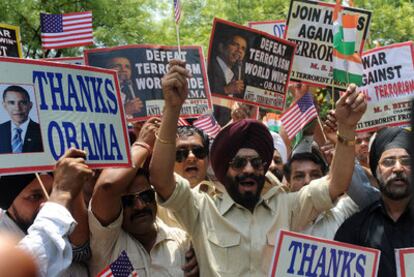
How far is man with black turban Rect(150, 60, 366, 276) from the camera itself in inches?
179

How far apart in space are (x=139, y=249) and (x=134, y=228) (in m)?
0.12

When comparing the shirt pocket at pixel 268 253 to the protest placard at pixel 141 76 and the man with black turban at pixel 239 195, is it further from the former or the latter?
the protest placard at pixel 141 76

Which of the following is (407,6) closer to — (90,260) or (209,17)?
(209,17)

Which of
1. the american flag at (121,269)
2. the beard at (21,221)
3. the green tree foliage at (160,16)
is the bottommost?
the american flag at (121,269)

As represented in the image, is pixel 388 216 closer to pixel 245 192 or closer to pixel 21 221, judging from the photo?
pixel 245 192

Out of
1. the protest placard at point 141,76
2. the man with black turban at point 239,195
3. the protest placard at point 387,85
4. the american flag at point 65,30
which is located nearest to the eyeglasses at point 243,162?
the man with black turban at point 239,195

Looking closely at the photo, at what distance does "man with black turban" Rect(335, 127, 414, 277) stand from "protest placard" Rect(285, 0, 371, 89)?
1.79 meters

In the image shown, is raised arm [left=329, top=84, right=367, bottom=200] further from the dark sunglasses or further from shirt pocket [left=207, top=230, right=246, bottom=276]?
the dark sunglasses

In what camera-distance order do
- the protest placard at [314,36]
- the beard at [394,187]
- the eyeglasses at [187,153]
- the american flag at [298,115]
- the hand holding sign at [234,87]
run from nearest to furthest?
the beard at [394,187], the eyeglasses at [187,153], the hand holding sign at [234,87], the protest placard at [314,36], the american flag at [298,115]

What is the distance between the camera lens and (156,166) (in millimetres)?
4496

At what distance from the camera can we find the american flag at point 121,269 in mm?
4195

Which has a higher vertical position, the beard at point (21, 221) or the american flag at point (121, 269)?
the beard at point (21, 221)

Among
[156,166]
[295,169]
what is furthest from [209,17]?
[156,166]

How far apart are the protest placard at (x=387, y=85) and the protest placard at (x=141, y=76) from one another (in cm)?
127
